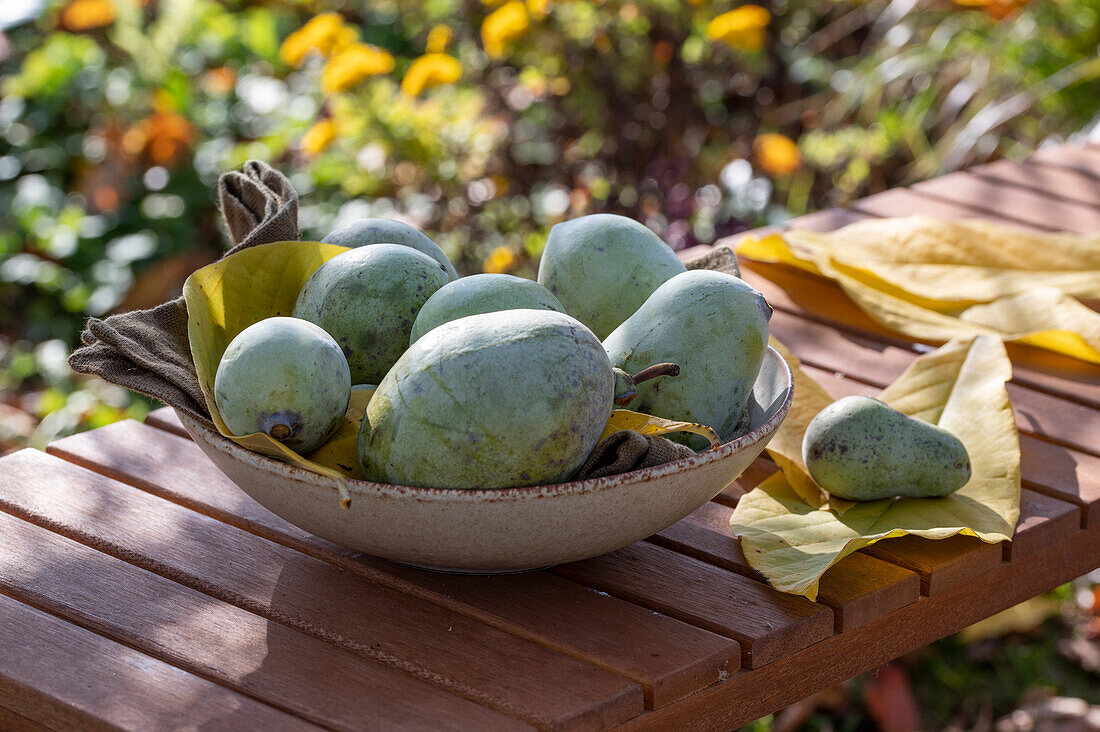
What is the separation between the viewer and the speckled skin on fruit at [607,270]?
1040mm

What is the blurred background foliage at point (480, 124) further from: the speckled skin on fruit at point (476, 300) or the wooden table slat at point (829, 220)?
Result: the speckled skin on fruit at point (476, 300)

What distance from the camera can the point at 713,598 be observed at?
0.93m

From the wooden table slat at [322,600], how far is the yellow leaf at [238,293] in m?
0.12

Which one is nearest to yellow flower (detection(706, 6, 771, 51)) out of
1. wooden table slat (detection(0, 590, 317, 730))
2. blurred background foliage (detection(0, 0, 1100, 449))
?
blurred background foliage (detection(0, 0, 1100, 449))

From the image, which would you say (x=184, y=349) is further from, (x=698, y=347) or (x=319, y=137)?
(x=319, y=137)

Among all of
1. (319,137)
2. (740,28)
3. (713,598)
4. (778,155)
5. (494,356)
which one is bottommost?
(778,155)

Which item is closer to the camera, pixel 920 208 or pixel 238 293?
pixel 238 293

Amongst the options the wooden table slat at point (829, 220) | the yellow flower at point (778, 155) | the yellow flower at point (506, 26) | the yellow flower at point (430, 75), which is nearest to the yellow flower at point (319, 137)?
the yellow flower at point (430, 75)

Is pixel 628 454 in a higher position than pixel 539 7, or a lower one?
higher

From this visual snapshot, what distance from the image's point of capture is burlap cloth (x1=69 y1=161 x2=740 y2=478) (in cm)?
84

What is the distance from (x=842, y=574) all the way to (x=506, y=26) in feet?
7.11

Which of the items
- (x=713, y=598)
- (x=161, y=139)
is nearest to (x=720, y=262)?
(x=713, y=598)

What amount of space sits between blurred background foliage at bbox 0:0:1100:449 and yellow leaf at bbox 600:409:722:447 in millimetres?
1624

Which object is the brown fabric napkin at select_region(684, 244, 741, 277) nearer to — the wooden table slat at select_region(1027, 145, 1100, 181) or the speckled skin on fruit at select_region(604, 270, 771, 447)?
the speckled skin on fruit at select_region(604, 270, 771, 447)
